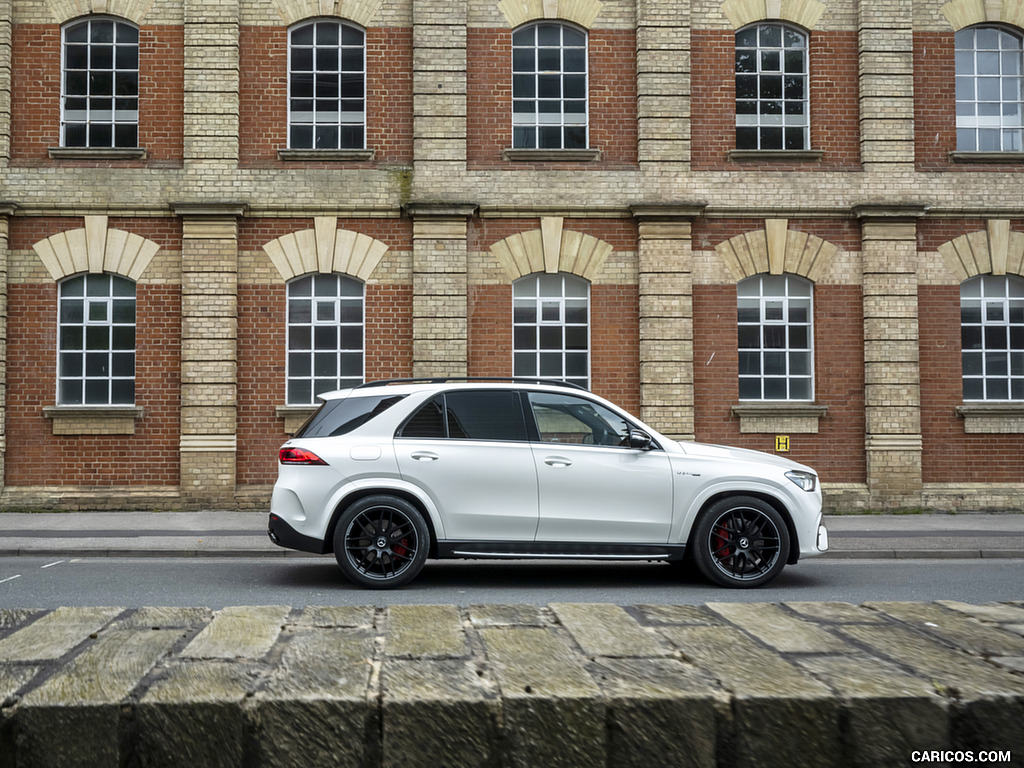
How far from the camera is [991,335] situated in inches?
690

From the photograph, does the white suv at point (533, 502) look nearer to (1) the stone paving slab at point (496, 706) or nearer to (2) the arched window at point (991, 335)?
(1) the stone paving slab at point (496, 706)

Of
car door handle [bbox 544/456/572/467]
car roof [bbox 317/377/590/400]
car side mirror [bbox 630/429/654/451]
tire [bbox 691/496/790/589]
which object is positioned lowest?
tire [bbox 691/496/790/589]

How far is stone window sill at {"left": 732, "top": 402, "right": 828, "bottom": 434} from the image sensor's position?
17000 millimetres

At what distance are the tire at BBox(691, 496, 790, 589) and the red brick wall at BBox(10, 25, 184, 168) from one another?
37.3 ft

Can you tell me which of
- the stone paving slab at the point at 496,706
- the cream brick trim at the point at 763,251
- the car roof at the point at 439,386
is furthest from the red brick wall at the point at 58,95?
the stone paving slab at the point at 496,706

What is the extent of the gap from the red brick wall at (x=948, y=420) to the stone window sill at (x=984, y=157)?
6.95 feet

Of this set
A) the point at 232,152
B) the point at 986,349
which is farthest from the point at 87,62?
the point at 986,349

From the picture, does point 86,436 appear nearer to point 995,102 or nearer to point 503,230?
point 503,230

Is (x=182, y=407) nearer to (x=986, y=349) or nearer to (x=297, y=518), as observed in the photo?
(x=297, y=518)

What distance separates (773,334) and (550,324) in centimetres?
366

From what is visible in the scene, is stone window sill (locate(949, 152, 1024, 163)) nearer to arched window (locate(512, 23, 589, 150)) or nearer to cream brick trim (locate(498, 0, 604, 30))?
arched window (locate(512, 23, 589, 150))

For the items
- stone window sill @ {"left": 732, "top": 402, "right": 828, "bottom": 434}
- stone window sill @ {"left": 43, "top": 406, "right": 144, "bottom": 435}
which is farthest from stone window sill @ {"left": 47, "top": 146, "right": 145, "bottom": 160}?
stone window sill @ {"left": 732, "top": 402, "right": 828, "bottom": 434}

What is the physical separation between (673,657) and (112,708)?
0.90 metres

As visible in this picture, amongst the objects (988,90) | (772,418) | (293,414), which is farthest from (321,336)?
(988,90)
